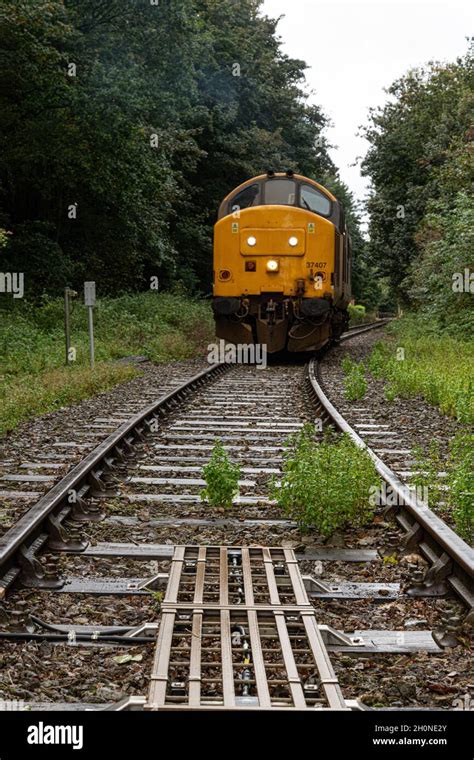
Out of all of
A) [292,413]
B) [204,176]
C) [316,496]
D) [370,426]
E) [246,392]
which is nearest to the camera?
→ [316,496]

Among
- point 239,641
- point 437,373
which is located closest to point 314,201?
point 437,373

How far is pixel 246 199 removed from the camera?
1819 centimetres

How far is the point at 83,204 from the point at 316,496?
946 inches

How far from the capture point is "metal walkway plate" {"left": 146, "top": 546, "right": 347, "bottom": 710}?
3.05 metres

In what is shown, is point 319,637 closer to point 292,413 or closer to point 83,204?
point 292,413

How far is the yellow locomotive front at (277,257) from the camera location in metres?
17.3

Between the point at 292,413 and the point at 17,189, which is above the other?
the point at 17,189

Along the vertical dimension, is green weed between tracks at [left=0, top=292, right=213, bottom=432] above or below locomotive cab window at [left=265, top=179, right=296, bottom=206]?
below

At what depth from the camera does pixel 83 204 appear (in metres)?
28.2

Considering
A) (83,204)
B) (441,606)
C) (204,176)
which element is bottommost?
(441,606)

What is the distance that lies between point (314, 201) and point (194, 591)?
14606mm

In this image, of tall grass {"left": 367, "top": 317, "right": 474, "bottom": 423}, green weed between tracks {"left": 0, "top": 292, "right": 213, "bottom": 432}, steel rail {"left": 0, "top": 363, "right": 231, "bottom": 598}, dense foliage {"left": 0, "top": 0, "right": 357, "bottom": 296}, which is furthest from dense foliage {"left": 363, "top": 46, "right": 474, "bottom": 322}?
steel rail {"left": 0, "top": 363, "right": 231, "bottom": 598}

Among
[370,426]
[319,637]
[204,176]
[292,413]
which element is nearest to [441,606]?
[319,637]

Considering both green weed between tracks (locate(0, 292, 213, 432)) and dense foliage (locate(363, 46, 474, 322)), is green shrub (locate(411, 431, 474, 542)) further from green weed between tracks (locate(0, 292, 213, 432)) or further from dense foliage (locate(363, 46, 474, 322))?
dense foliage (locate(363, 46, 474, 322))
